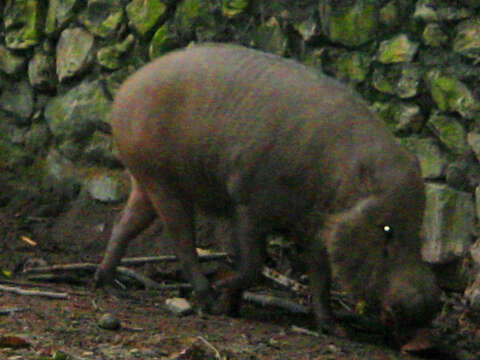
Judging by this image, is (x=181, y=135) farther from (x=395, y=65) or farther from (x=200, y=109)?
(x=395, y=65)

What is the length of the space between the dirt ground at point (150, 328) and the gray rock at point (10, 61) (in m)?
1.43

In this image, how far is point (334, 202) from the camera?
487 cm

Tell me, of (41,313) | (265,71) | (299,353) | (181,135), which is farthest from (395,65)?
(41,313)

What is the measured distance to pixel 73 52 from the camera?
7.21 meters

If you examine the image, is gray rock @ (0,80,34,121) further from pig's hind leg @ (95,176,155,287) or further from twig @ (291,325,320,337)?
twig @ (291,325,320,337)

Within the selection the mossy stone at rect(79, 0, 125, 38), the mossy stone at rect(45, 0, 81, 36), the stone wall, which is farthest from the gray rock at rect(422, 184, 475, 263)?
the mossy stone at rect(45, 0, 81, 36)

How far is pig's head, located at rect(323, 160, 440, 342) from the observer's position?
15.6 ft

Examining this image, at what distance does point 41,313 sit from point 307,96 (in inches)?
62.5

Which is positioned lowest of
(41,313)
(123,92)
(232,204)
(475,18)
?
(41,313)

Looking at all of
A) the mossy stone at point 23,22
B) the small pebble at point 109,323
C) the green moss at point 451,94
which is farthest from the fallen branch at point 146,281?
the mossy stone at point 23,22

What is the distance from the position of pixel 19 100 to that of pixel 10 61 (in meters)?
0.28

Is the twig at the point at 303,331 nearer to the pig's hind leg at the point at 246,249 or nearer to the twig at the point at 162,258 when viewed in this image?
the pig's hind leg at the point at 246,249

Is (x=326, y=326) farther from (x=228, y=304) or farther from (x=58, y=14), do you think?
(x=58, y=14)

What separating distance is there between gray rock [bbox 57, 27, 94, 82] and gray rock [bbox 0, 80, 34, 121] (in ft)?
1.16
